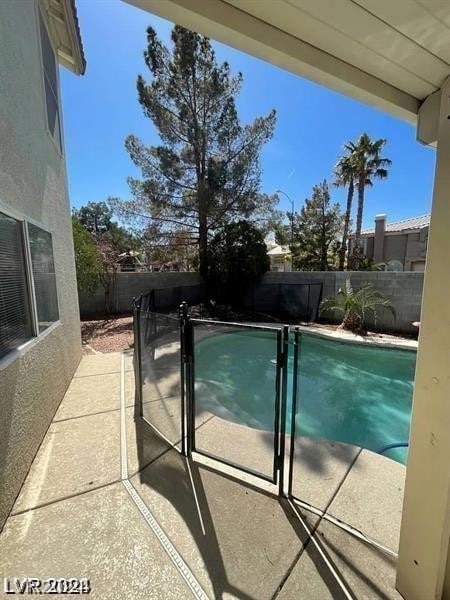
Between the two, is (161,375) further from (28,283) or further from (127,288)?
(127,288)

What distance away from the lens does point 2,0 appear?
219 cm

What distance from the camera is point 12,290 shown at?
2250mm

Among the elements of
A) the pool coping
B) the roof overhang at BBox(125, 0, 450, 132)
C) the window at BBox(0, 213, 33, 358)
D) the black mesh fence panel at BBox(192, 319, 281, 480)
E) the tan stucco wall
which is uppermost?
the tan stucco wall

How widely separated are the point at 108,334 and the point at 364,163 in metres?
16.5

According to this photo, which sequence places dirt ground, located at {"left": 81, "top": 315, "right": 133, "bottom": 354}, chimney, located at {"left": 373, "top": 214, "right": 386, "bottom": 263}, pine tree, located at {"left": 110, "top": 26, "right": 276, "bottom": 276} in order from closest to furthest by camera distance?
dirt ground, located at {"left": 81, "top": 315, "right": 133, "bottom": 354} → pine tree, located at {"left": 110, "top": 26, "right": 276, "bottom": 276} → chimney, located at {"left": 373, "top": 214, "right": 386, "bottom": 263}

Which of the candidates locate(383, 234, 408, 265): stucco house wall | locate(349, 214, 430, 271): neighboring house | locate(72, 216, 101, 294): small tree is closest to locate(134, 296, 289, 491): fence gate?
locate(72, 216, 101, 294): small tree

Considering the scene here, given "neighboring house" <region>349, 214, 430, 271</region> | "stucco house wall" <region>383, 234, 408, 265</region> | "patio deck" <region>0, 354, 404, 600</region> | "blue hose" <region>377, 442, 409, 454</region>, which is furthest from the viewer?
"stucco house wall" <region>383, 234, 408, 265</region>

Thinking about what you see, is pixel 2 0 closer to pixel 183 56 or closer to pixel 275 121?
pixel 183 56

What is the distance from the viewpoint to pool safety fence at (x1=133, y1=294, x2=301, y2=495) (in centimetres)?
208

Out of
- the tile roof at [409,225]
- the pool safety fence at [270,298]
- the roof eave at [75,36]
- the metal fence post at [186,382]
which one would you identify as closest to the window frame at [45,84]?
the roof eave at [75,36]

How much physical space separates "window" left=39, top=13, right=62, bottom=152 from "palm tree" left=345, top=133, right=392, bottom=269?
1495 centimetres

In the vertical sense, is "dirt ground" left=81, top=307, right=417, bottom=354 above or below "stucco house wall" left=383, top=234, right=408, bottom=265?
below

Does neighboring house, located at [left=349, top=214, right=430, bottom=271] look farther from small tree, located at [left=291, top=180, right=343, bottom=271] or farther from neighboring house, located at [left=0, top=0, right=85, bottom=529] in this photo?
neighboring house, located at [left=0, top=0, right=85, bottom=529]

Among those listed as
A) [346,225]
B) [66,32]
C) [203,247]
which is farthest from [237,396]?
[346,225]
